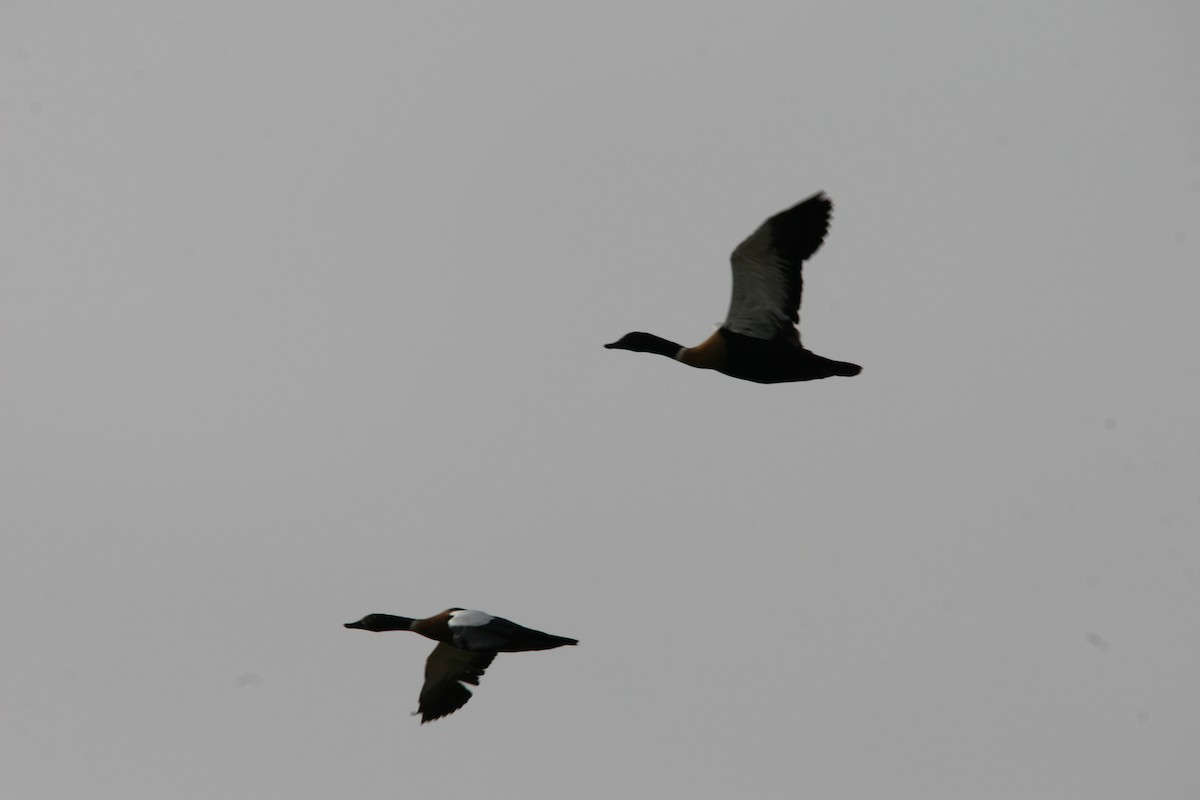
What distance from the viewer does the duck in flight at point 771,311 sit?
23.5m

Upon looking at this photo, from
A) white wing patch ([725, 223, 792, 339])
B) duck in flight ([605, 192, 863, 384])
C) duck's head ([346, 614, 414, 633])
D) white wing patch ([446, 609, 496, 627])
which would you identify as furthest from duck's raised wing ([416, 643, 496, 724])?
white wing patch ([725, 223, 792, 339])

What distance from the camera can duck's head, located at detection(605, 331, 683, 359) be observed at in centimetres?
2535

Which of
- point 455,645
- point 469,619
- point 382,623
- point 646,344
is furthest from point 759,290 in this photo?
point 382,623

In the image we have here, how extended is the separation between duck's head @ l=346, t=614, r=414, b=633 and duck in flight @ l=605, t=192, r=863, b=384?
608 centimetres

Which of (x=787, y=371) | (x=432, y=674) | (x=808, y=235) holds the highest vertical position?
(x=808, y=235)

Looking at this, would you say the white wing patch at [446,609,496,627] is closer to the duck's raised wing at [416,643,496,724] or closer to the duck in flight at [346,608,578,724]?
the duck in flight at [346,608,578,724]

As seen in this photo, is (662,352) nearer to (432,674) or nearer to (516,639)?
(516,639)

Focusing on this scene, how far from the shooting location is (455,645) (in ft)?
85.9

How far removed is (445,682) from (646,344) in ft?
20.8

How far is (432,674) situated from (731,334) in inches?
292

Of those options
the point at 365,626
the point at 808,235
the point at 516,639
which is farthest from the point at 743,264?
the point at 365,626

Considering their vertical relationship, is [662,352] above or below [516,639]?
above

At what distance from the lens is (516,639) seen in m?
25.6

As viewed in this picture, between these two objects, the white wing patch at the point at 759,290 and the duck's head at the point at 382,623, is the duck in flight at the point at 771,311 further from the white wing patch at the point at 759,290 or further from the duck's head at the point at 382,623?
the duck's head at the point at 382,623
